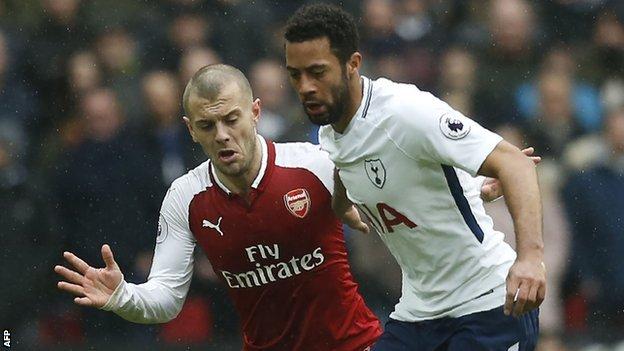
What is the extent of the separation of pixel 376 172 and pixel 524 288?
34.8 inches

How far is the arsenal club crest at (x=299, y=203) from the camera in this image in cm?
527

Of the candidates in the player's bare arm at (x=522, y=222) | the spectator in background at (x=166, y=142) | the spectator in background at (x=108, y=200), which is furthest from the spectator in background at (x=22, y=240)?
the player's bare arm at (x=522, y=222)

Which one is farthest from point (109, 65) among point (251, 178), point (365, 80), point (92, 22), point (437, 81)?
point (365, 80)

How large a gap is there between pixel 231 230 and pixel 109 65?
11.7ft

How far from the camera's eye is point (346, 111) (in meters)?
4.65

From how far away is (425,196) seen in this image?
4.50 m

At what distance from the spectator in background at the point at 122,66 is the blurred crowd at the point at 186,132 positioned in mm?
12

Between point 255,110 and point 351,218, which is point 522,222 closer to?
point 351,218

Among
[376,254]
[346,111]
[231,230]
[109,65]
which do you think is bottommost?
[376,254]

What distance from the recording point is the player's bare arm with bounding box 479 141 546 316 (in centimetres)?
390

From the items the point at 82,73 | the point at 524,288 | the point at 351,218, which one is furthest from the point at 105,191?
the point at 524,288

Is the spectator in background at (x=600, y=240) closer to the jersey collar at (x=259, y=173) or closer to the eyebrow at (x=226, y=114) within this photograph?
the jersey collar at (x=259, y=173)

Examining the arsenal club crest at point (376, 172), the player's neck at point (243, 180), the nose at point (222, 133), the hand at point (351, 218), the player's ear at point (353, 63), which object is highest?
the player's ear at point (353, 63)

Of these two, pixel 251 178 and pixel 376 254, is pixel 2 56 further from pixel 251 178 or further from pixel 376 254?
pixel 251 178
